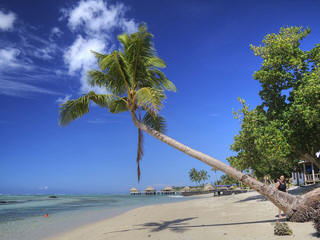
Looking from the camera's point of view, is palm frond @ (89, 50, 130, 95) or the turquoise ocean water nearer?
palm frond @ (89, 50, 130, 95)

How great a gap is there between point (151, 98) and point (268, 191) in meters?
4.79

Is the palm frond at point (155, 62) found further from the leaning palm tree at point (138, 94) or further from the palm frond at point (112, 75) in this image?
the palm frond at point (112, 75)

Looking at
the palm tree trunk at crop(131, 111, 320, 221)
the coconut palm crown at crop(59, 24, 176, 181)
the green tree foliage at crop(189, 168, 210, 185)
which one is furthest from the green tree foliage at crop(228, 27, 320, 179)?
the green tree foliage at crop(189, 168, 210, 185)

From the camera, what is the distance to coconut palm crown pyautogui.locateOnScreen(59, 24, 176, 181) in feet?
30.4

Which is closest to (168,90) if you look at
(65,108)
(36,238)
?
(65,108)

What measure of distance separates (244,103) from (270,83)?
172 cm

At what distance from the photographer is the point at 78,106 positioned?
31.0ft

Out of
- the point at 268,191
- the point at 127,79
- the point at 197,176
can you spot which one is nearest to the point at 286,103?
the point at 268,191

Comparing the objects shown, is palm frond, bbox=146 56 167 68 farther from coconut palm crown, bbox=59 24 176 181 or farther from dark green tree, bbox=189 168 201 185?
dark green tree, bbox=189 168 201 185

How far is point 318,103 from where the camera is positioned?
11.5 meters

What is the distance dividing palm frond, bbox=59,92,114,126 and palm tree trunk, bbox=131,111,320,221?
2418mm

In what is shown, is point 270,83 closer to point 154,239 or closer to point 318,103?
point 318,103

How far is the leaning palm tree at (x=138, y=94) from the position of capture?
26.7 ft

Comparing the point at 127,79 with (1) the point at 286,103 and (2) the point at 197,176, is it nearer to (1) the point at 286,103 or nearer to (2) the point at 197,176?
(1) the point at 286,103
